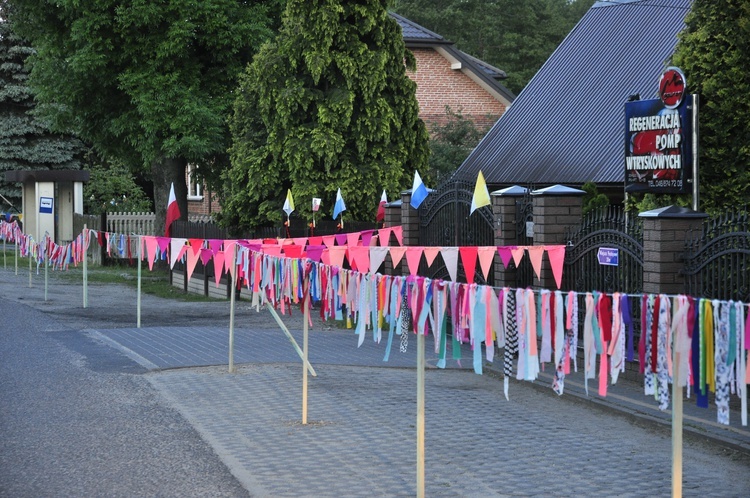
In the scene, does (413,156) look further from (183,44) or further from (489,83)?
(489,83)

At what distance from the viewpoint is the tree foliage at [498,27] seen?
62.4m

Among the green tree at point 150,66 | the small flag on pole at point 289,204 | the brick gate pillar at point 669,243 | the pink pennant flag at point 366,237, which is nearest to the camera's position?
the brick gate pillar at point 669,243

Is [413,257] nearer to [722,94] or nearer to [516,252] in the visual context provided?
[516,252]

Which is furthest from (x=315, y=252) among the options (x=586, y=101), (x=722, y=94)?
(x=586, y=101)

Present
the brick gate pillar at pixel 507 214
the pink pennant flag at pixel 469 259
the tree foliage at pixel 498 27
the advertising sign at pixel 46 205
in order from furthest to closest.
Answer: the tree foliage at pixel 498 27 → the advertising sign at pixel 46 205 → the brick gate pillar at pixel 507 214 → the pink pennant flag at pixel 469 259

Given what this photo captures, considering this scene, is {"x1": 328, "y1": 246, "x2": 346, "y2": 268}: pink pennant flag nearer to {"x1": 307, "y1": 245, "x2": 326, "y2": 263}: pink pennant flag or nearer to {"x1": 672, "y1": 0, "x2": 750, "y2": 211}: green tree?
{"x1": 307, "y1": 245, "x2": 326, "y2": 263}: pink pennant flag

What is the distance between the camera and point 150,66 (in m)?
29.0

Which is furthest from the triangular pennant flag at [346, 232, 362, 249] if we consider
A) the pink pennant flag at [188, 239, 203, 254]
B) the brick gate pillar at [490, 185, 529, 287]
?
the brick gate pillar at [490, 185, 529, 287]

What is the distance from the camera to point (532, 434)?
31.9 feet

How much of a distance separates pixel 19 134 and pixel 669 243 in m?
44.7

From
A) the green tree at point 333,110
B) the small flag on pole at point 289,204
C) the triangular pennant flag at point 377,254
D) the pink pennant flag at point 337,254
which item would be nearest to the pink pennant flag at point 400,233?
the small flag on pole at point 289,204

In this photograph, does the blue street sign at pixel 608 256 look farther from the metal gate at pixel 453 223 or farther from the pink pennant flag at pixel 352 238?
the pink pennant flag at pixel 352 238

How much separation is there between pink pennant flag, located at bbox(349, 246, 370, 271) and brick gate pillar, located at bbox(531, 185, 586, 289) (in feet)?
7.93

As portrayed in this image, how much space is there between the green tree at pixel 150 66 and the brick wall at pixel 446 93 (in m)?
7.85
